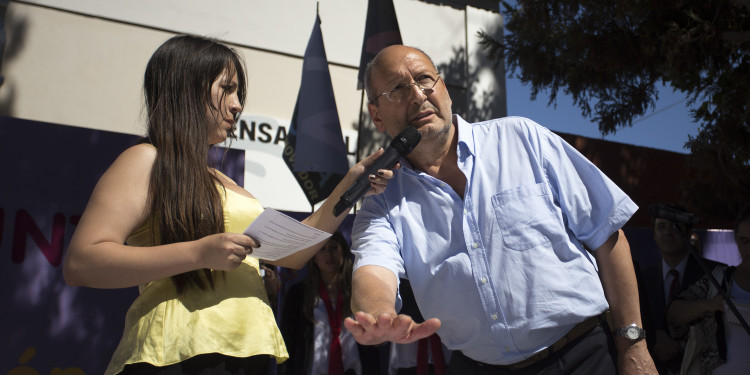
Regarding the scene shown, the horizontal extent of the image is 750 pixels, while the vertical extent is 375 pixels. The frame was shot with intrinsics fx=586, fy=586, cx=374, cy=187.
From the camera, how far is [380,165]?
81.7 inches

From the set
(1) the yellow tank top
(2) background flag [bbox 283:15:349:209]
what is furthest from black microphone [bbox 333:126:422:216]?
(2) background flag [bbox 283:15:349:209]

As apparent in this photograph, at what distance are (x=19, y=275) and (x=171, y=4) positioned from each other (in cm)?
532

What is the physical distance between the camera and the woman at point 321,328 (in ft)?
16.8

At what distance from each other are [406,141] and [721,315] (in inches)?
140

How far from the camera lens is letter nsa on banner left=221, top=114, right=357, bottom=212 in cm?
837

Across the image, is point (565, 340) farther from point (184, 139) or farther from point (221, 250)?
point (184, 139)

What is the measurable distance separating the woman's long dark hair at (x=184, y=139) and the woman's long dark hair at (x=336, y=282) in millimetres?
3309

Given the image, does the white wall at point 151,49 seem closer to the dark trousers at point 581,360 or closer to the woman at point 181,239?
the woman at point 181,239

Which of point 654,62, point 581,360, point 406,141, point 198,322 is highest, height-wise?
point 654,62

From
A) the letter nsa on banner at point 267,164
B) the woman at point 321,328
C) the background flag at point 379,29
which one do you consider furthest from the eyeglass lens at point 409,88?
the letter nsa on banner at point 267,164

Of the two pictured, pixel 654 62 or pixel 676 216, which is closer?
pixel 676 216

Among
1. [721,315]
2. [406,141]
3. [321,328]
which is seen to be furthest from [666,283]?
[406,141]

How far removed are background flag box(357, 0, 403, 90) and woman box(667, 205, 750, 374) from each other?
3939 mm

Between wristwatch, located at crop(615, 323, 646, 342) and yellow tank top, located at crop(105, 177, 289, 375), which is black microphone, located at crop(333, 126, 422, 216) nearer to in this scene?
yellow tank top, located at crop(105, 177, 289, 375)
